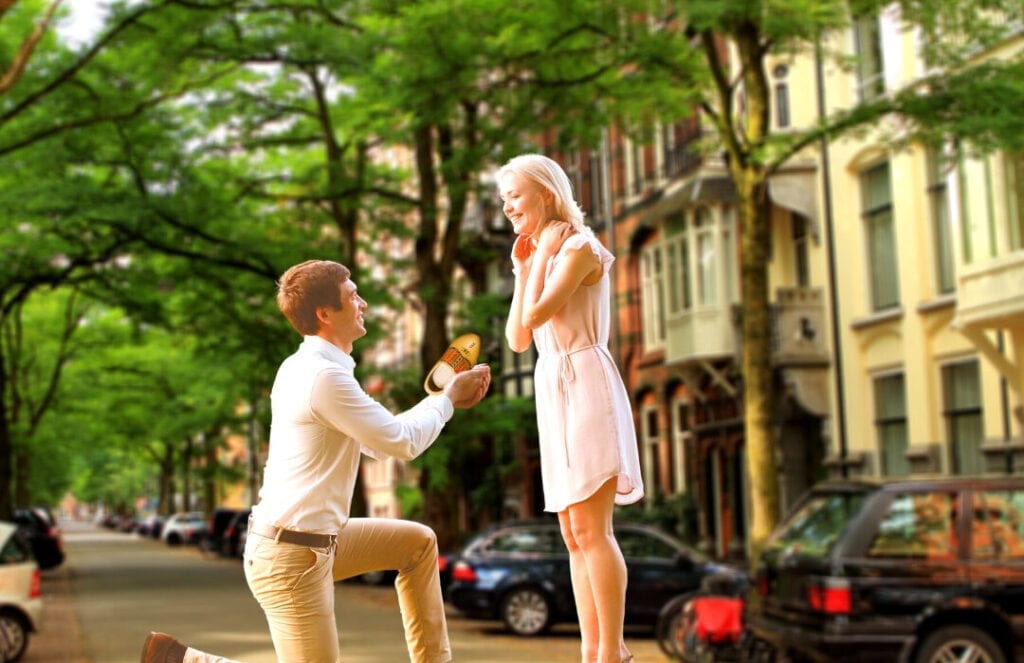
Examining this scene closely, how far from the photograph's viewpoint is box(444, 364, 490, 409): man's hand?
489cm

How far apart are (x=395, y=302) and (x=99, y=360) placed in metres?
31.3

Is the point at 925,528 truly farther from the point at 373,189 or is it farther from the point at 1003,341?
the point at 373,189

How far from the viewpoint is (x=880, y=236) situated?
29.1 metres

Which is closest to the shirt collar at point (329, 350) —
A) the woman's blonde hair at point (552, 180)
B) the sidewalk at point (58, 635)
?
the woman's blonde hair at point (552, 180)

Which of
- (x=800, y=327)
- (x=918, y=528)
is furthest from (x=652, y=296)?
(x=918, y=528)

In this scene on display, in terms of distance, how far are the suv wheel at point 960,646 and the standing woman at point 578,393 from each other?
789 centimetres

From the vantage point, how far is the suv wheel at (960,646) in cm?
1202

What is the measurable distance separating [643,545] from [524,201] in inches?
670

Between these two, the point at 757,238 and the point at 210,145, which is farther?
the point at 210,145

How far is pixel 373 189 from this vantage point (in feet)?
96.6

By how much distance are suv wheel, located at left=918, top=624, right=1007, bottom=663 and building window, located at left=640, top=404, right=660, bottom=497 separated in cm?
2682

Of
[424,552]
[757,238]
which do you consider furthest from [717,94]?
[424,552]

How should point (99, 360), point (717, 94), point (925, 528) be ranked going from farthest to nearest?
1. point (99, 360)
2. point (717, 94)
3. point (925, 528)

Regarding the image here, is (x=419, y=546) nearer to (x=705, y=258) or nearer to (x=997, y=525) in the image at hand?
(x=997, y=525)
